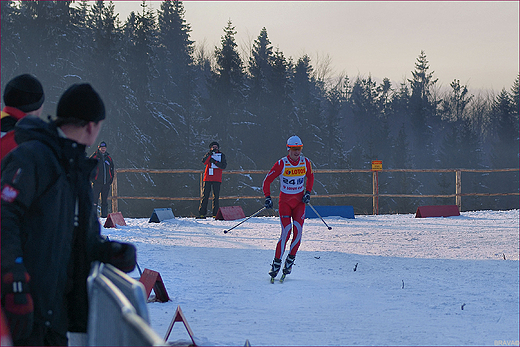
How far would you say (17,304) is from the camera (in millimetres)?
1775

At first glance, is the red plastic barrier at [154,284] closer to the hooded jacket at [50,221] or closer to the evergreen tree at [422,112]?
the hooded jacket at [50,221]

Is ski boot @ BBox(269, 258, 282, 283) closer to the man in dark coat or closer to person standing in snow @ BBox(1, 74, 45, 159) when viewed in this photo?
person standing in snow @ BBox(1, 74, 45, 159)

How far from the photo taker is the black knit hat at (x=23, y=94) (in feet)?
9.67

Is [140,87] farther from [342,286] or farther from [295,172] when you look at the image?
[342,286]

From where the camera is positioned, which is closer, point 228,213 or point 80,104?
point 80,104

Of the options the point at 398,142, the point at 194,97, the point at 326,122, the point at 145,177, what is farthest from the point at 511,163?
the point at 145,177

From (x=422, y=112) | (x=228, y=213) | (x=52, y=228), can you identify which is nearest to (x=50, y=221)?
(x=52, y=228)

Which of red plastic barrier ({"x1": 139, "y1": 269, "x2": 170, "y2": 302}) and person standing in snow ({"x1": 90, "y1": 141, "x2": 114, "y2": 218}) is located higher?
person standing in snow ({"x1": 90, "y1": 141, "x2": 114, "y2": 218})

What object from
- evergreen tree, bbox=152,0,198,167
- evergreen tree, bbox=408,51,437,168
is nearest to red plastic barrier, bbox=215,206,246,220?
evergreen tree, bbox=152,0,198,167

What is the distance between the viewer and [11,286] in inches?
70.1

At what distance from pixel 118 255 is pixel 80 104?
2.00 ft

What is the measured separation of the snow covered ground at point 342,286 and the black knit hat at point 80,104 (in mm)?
2491

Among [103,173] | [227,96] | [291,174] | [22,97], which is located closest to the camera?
[22,97]

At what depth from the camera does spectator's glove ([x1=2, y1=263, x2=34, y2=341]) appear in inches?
69.8
